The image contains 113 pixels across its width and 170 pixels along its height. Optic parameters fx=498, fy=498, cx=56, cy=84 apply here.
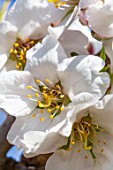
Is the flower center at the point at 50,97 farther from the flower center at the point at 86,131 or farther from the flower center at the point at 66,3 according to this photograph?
the flower center at the point at 66,3

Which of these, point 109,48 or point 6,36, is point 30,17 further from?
point 109,48

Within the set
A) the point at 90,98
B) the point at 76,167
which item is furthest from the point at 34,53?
the point at 76,167

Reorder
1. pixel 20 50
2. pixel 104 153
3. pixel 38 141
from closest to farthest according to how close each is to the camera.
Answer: pixel 38 141 < pixel 104 153 < pixel 20 50

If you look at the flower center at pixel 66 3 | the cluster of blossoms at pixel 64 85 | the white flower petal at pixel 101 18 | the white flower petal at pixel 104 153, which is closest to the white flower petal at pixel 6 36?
the cluster of blossoms at pixel 64 85

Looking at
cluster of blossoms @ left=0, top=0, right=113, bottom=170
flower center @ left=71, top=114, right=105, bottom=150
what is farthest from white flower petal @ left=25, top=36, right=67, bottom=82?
flower center @ left=71, top=114, right=105, bottom=150

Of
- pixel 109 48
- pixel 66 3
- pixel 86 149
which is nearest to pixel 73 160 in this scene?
pixel 86 149
